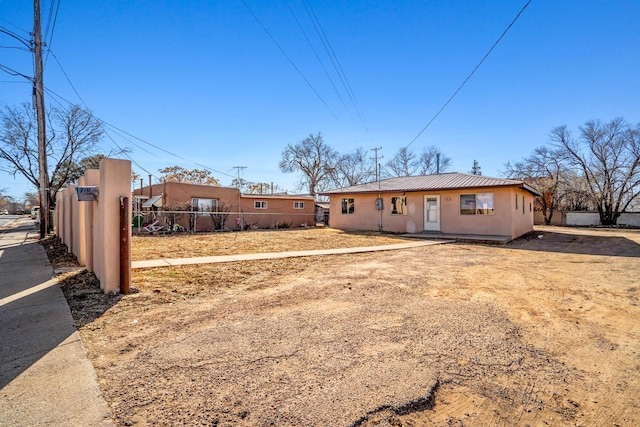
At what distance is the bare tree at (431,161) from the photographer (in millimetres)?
44375

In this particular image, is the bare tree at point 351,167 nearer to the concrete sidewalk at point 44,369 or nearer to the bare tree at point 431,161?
Result: the bare tree at point 431,161

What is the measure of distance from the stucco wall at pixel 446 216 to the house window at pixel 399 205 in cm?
18

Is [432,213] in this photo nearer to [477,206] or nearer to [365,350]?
[477,206]

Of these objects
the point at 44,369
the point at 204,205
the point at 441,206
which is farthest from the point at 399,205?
the point at 44,369

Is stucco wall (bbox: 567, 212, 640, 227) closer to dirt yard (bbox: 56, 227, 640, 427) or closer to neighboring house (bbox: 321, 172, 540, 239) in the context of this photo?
neighboring house (bbox: 321, 172, 540, 239)

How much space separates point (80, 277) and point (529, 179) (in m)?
33.5

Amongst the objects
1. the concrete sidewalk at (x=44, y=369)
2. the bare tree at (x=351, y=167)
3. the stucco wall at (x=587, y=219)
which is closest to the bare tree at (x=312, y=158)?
the bare tree at (x=351, y=167)

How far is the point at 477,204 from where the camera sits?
14477 millimetres

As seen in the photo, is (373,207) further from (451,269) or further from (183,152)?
(183,152)

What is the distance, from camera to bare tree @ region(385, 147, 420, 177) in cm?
4400

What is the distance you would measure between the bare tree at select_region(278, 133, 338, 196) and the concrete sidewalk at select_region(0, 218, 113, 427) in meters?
38.0

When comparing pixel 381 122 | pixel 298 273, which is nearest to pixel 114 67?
pixel 298 273

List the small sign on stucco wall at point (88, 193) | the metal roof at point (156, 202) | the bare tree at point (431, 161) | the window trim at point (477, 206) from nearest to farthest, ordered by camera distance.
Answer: the small sign on stucco wall at point (88, 193) → the window trim at point (477, 206) → the metal roof at point (156, 202) → the bare tree at point (431, 161)

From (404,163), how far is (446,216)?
99.9ft
